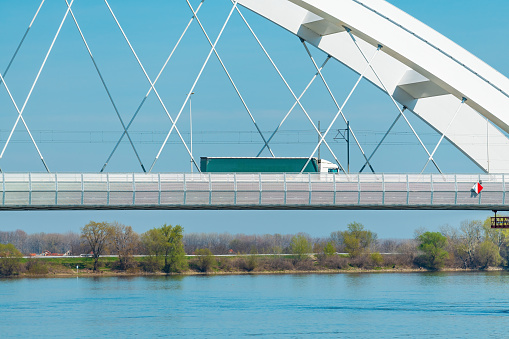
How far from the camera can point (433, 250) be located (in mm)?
98812

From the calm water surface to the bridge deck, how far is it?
686 cm

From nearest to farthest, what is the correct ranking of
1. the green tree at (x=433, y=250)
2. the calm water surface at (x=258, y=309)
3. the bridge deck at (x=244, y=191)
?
the bridge deck at (x=244, y=191) → the calm water surface at (x=258, y=309) → the green tree at (x=433, y=250)

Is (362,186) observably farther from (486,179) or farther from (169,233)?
(169,233)

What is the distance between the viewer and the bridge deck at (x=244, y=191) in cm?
3272

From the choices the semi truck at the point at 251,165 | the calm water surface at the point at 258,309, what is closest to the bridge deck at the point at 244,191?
the semi truck at the point at 251,165

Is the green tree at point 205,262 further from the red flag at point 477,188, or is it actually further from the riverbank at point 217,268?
the red flag at point 477,188

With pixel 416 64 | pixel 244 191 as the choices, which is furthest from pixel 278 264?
pixel 244 191

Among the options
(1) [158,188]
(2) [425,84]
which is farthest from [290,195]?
(2) [425,84]

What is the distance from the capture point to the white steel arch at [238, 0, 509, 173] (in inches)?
1474

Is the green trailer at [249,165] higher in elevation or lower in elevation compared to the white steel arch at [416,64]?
lower

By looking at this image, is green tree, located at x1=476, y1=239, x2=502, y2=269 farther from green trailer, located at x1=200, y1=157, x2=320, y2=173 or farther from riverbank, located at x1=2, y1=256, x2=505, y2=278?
green trailer, located at x1=200, y1=157, x2=320, y2=173

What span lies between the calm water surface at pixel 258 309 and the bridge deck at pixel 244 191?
686 centimetres

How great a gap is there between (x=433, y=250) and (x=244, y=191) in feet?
227

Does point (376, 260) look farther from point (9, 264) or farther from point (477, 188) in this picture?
point (477, 188)
